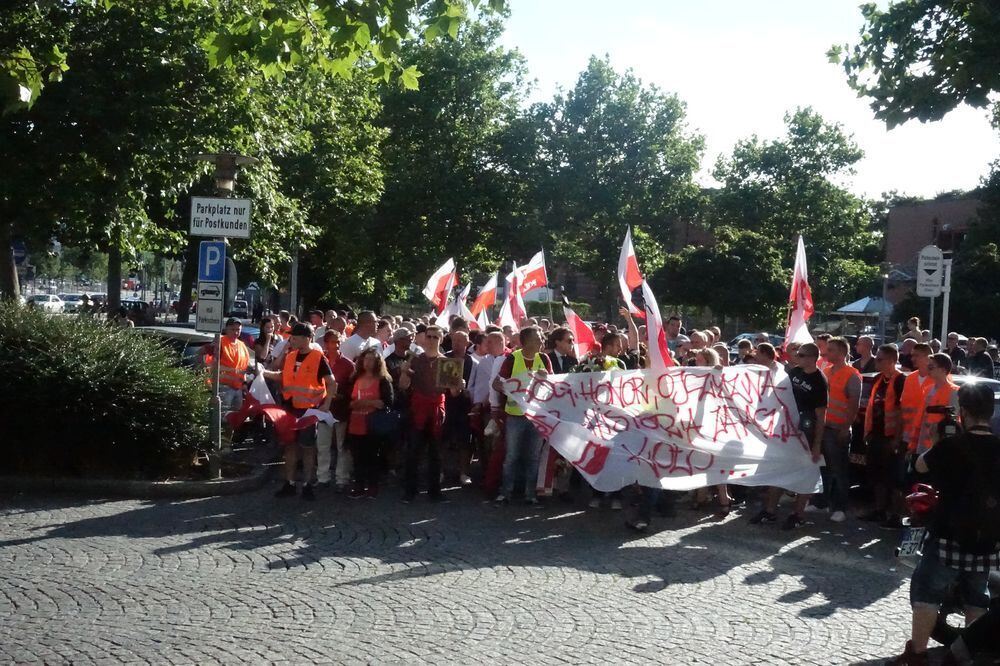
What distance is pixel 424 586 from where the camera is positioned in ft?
24.6

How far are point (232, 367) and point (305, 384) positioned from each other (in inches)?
114

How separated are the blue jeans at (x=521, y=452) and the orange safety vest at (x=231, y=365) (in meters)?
4.24

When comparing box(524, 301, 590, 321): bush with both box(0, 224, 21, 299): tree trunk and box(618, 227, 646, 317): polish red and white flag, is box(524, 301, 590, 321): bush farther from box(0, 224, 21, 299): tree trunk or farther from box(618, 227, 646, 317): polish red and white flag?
box(618, 227, 646, 317): polish red and white flag

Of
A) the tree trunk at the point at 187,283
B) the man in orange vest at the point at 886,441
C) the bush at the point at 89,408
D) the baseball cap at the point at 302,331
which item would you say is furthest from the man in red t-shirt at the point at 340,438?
the tree trunk at the point at 187,283

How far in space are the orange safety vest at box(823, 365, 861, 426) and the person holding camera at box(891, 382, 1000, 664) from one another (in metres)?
4.76

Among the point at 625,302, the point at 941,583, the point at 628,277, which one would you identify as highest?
the point at 628,277

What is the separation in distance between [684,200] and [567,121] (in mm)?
7208

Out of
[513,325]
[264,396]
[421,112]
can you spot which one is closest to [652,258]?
[421,112]

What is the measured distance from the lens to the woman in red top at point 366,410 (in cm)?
1120

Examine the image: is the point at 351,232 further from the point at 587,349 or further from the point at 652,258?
the point at 587,349

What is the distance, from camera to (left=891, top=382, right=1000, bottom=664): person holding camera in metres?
5.64

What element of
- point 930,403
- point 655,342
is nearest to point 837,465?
point 930,403

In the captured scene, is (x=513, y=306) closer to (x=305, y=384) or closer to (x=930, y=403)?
(x=305, y=384)

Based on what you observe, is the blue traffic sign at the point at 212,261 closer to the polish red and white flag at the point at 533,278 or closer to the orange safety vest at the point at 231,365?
the orange safety vest at the point at 231,365
